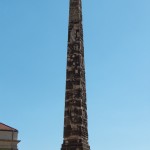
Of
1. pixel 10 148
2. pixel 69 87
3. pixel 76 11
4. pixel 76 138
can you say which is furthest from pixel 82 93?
pixel 10 148

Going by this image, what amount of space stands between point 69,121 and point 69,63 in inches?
93.5

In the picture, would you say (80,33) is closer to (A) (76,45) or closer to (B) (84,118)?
(A) (76,45)

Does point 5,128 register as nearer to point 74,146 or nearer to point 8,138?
point 8,138

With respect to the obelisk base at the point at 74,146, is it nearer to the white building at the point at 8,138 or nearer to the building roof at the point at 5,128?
the white building at the point at 8,138

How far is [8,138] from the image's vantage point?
36.9m

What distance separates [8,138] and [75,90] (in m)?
24.3

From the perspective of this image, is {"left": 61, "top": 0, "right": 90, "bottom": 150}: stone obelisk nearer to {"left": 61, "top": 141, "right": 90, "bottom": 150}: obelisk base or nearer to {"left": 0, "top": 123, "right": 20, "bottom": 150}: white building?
{"left": 61, "top": 141, "right": 90, "bottom": 150}: obelisk base

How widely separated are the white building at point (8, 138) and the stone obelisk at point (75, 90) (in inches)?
939

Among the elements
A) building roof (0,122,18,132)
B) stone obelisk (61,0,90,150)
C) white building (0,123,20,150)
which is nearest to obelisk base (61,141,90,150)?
stone obelisk (61,0,90,150)

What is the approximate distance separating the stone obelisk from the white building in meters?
23.9

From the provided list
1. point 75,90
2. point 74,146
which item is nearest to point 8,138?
point 75,90

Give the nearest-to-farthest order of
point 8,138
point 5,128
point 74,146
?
point 74,146 < point 8,138 < point 5,128

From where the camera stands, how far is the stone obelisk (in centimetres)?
1374

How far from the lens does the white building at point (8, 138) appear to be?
36.7 meters
